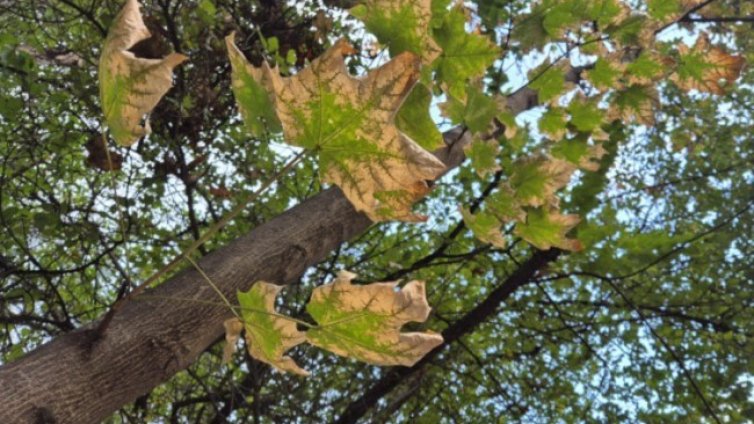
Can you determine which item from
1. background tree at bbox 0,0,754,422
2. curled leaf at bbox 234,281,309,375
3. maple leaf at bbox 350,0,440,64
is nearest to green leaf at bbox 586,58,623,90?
background tree at bbox 0,0,754,422

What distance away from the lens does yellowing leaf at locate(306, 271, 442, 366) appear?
85 centimetres

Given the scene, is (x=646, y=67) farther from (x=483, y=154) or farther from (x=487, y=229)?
(x=487, y=229)

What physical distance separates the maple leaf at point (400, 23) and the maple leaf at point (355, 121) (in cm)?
32

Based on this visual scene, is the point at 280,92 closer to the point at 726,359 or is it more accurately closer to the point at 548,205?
the point at 548,205

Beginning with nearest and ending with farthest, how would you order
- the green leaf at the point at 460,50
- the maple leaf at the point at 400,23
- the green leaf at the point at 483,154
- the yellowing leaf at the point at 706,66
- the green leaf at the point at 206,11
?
the maple leaf at the point at 400,23 < the green leaf at the point at 460,50 < the green leaf at the point at 483,154 < the yellowing leaf at the point at 706,66 < the green leaf at the point at 206,11

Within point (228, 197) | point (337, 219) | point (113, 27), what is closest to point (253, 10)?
point (228, 197)

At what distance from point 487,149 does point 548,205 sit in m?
0.21

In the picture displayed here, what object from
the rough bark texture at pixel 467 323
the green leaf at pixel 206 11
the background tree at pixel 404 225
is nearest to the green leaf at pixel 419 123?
the background tree at pixel 404 225

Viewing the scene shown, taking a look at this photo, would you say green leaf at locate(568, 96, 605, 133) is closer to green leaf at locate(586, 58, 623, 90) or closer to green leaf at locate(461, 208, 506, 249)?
green leaf at locate(586, 58, 623, 90)

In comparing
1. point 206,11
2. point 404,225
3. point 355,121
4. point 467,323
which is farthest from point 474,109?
point 404,225

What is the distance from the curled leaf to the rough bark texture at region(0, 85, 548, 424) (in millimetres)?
220

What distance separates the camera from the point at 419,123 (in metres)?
1.10

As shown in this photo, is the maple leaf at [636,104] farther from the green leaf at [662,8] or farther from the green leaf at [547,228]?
the green leaf at [547,228]

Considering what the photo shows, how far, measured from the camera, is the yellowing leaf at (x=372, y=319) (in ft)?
2.77
